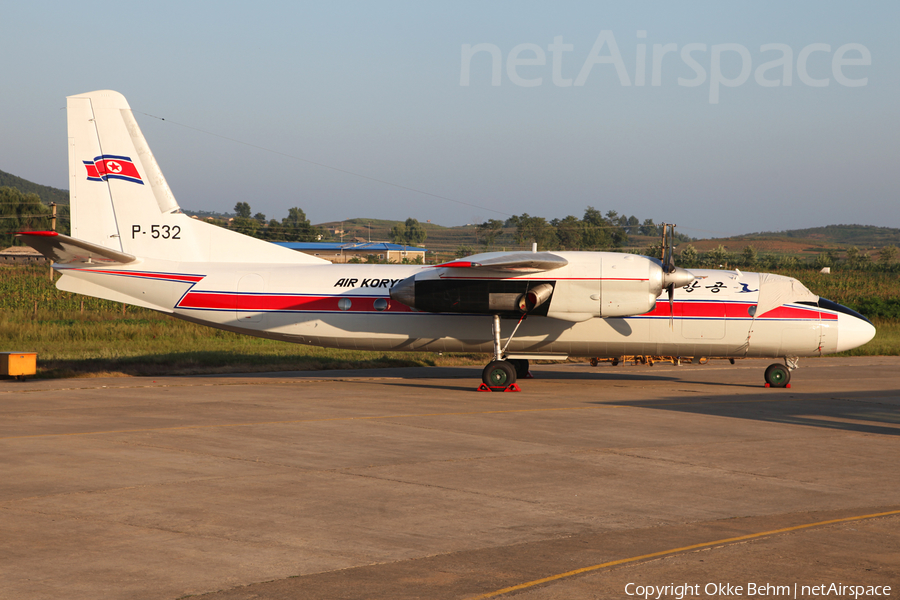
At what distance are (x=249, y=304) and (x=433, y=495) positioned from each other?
13463 mm

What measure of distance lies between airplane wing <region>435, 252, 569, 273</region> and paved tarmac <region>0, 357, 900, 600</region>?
346 cm

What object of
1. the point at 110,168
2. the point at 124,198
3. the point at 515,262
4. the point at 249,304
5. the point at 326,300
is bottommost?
the point at 249,304

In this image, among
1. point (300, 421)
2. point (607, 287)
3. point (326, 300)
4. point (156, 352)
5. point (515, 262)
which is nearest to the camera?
point (300, 421)

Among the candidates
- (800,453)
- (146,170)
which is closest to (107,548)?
(800,453)

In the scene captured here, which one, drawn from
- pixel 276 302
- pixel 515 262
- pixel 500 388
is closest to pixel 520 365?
pixel 500 388

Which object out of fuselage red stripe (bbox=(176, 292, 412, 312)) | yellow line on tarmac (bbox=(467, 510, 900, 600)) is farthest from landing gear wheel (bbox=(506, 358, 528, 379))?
yellow line on tarmac (bbox=(467, 510, 900, 600))

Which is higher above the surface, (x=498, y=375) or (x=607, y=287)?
(x=607, y=287)

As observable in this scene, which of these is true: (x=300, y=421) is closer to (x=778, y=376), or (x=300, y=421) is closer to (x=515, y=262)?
(x=515, y=262)

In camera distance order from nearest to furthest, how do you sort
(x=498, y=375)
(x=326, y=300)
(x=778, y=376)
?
(x=498, y=375), (x=326, y=300), (x=778, y=376)

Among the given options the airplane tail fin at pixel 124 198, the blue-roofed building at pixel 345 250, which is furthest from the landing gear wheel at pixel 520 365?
the blue-roofed building at pixel 345 250

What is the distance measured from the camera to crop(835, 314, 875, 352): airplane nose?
22.2 metres

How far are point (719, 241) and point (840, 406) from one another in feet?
519

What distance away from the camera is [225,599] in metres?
6.31

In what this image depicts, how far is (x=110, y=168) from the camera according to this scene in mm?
22297
